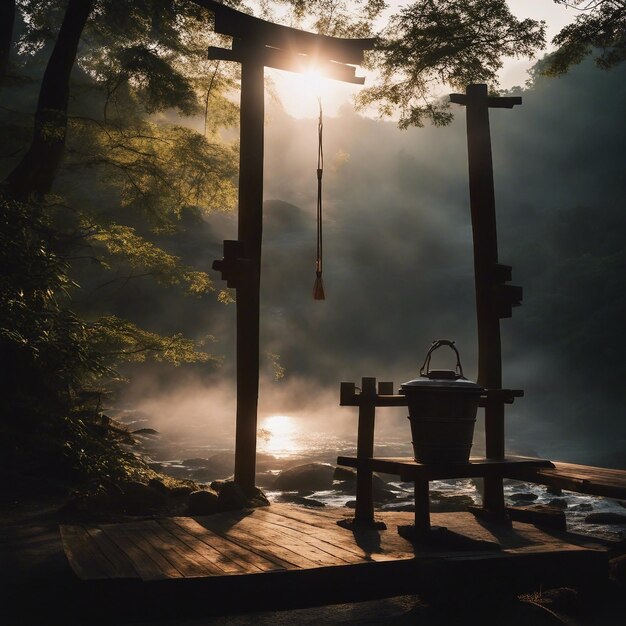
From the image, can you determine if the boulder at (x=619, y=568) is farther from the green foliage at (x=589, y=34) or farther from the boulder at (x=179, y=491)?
the green foliage at (x=589, y=34)

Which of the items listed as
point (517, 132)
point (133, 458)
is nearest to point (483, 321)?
point (133, 458)

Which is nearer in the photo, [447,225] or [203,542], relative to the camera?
[203,542]

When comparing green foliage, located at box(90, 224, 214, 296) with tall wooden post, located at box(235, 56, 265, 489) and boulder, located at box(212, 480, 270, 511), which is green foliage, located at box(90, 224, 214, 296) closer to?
tall wooden post, located at box(235, 56, 265, 489)

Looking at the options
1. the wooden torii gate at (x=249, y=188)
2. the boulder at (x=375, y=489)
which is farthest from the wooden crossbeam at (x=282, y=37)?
the boulder at (x=375, y=489)

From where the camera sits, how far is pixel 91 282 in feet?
137

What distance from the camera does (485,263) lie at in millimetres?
7738

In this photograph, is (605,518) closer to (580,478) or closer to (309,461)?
(580,478)

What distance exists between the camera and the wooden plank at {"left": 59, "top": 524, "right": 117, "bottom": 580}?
4.43 meters

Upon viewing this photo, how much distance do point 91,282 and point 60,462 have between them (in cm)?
3281

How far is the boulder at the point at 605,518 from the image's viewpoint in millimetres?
12898

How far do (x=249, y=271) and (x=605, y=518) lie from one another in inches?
345

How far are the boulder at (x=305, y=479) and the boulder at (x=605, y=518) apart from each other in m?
5.38

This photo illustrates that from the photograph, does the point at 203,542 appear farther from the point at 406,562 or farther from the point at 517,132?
the point at 517,132

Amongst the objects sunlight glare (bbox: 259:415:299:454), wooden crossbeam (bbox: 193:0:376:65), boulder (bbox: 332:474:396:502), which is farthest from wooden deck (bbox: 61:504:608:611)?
sunlight glare (bbox: 259:415:299:454)
